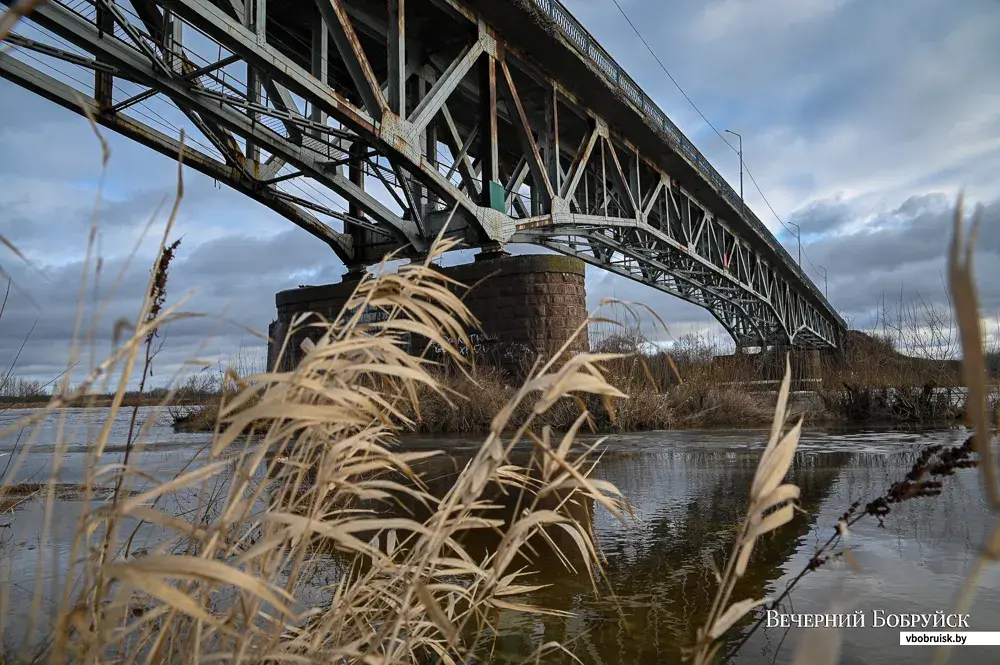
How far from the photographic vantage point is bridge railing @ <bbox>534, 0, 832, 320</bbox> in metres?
11.5

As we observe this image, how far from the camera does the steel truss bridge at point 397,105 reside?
753 centimetres

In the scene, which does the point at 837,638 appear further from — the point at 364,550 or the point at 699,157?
the point at 699,157

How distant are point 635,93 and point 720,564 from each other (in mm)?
14245

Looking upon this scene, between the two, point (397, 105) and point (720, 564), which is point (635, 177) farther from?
point (720, 564)

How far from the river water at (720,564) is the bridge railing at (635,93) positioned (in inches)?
380

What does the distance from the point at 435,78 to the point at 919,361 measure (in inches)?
359

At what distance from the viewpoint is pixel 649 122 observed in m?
15.0

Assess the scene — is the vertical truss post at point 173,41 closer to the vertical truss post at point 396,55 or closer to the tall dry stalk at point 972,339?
the vertical truss post at point 396,55

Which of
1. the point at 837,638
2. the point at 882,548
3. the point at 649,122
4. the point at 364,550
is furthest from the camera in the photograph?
the point at 649,122

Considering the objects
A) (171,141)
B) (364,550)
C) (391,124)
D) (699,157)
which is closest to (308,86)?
(391,124)

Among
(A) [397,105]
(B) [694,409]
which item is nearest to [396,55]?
(A) [397,105]

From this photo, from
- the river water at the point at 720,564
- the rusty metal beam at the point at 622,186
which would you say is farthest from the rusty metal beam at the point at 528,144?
the river water at the point at 720,564

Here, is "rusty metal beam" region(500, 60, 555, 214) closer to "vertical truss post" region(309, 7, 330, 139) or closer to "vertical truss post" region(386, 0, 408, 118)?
"vertical truss post" region(386, 0, 408, 118)

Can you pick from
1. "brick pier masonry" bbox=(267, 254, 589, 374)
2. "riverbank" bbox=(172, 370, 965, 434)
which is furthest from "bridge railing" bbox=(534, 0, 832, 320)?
"riverbank" bbox=(172, 370, 965, 434)
